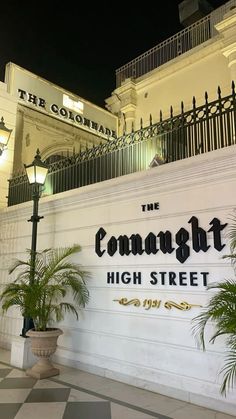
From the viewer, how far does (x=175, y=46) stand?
1083cm

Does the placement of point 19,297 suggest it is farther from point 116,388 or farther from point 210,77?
point 210,77

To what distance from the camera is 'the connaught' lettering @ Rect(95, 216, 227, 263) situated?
428 centimetres

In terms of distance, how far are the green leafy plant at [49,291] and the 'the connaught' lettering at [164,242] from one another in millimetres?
593

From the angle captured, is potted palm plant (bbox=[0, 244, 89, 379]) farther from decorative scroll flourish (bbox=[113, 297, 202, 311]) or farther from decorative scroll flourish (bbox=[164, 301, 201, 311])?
decorative scroll flourish (bbox=[164, 301, 201, 311])

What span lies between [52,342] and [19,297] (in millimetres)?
884

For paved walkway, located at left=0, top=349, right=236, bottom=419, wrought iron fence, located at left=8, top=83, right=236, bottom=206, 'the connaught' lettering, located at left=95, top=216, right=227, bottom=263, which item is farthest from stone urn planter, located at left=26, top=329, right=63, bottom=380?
wrought iron fence, located at left=8, top=83, right=236, bottom=206

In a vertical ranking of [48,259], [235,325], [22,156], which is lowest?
[235,325]

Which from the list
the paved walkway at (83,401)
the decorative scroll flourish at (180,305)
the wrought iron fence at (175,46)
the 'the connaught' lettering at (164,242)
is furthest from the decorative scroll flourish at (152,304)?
the wrought iron fence at (175,46)

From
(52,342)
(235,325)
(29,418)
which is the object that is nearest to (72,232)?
(52,342)

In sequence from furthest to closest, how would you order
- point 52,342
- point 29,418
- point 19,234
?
1. point 19,234
2. point 52,342
3. point 29,418

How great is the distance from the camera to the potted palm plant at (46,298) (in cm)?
522

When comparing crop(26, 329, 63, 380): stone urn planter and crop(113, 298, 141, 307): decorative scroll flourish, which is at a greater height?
crop(113, 298, 141, 307): decorative scroll flourish

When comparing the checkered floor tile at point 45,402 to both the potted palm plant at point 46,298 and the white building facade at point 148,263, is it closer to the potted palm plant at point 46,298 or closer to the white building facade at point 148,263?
the potted palm plant at point 46,298

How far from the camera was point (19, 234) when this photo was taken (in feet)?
24.6
